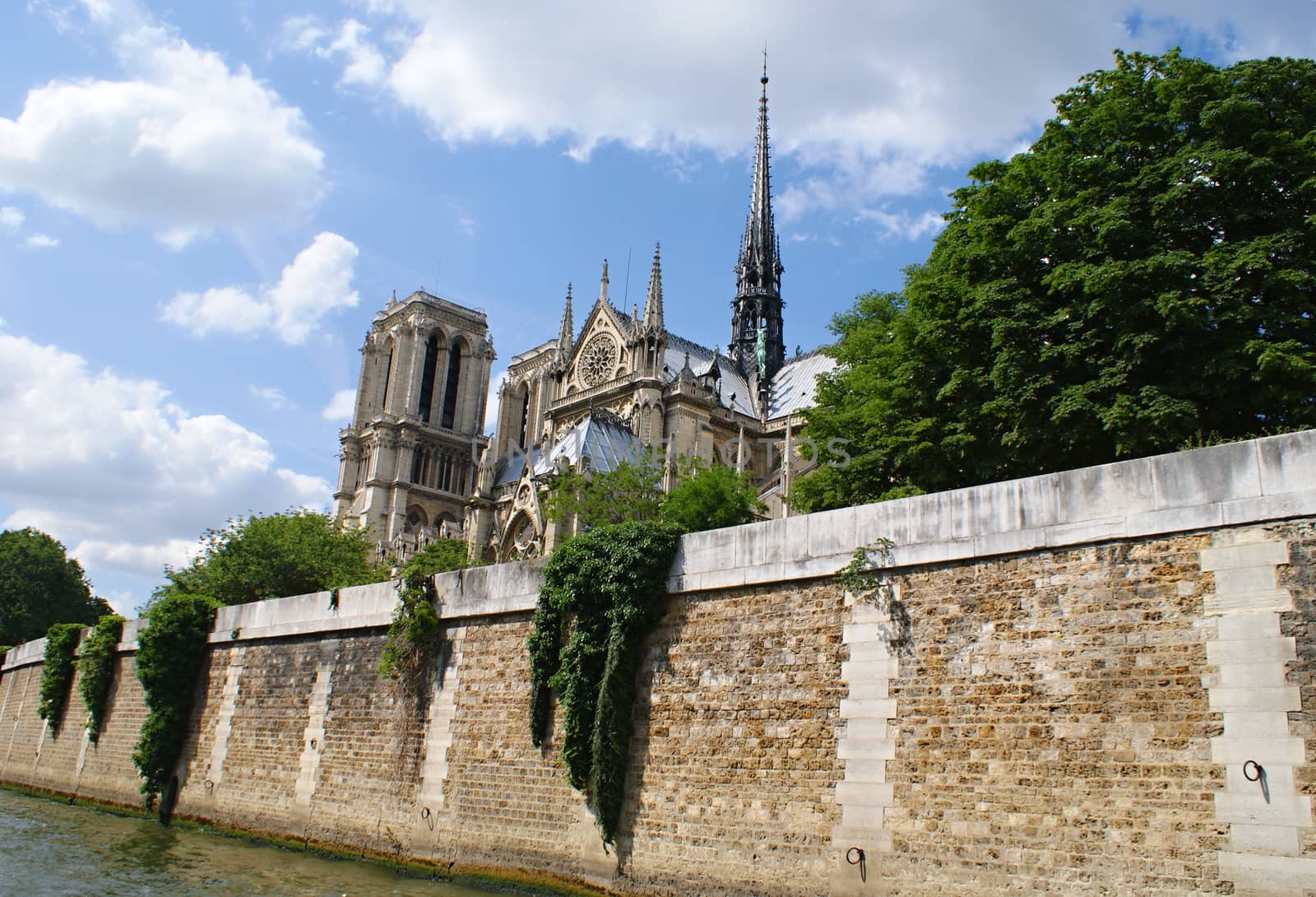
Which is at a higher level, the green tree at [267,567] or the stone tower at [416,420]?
the stone tower at [416,420]

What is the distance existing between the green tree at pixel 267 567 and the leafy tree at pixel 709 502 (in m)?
10.3

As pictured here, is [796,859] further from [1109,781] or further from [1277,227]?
[1277,227]

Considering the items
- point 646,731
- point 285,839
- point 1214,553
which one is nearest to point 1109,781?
point 1214,553

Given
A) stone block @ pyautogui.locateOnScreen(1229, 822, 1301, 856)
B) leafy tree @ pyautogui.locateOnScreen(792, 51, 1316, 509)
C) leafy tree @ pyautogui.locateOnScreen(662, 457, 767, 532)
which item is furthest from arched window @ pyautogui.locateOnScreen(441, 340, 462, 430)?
stone block @ pyautogui.locateOnScreen(1229, 822, 1301, 856)

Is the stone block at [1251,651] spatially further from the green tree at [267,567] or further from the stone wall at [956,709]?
the green tree at [267,567]

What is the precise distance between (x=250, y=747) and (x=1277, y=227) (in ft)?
62.9

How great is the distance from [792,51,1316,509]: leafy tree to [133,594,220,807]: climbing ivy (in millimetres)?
15004

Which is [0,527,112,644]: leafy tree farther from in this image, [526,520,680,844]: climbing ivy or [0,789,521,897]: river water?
[526,520,680,844]: climbing ivy

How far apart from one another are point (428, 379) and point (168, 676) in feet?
176

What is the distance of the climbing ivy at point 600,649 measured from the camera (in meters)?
14.4

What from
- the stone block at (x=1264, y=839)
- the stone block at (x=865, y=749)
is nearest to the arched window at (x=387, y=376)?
the stone block at (x=865, y=749)

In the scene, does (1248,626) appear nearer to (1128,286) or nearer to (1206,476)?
(1206,476)

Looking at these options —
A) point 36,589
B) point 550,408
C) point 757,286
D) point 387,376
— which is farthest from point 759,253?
point 36,589

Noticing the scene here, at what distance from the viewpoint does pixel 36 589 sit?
54.5 m
